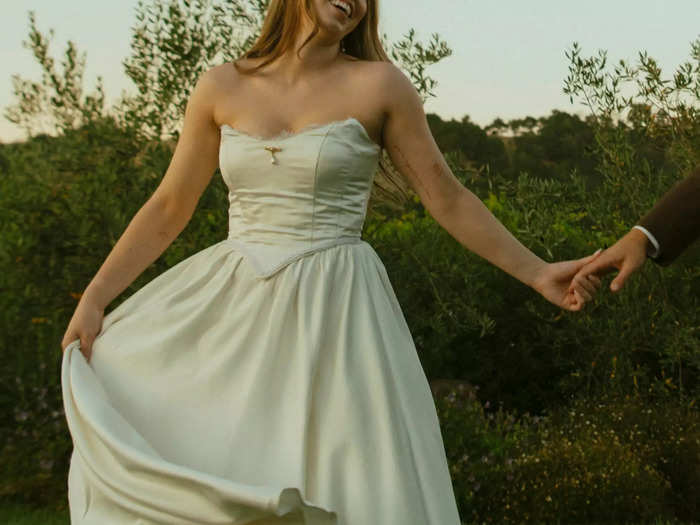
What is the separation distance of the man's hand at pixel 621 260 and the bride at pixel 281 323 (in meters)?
0.03

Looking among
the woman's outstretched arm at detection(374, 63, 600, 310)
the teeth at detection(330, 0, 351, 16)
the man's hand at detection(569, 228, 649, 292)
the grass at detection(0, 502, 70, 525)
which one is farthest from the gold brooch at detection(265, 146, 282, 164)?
the grass at detection(0, 502, 70, 525)

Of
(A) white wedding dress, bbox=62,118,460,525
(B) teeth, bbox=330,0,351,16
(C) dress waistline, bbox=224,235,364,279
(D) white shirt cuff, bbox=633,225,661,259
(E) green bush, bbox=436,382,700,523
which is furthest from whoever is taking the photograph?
(E) green bush, bbox=436,382,700,523

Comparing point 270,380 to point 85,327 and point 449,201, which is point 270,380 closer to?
point 85,327

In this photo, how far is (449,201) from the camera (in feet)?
9.90

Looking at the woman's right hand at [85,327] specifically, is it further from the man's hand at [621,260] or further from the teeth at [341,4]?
the man's hand at [621,260]

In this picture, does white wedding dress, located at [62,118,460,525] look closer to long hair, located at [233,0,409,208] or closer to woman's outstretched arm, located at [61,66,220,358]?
woman's outstretched arm, located at [61,66,220,358]

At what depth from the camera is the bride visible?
2.43 m

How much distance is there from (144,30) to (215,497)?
4.79m

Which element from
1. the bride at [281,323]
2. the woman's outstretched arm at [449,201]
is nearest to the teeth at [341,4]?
the bride at [281,323]

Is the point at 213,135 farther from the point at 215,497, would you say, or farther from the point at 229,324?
the point at 215,497

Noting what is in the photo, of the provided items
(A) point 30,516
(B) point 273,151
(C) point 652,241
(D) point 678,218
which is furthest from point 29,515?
(D) point 678,218

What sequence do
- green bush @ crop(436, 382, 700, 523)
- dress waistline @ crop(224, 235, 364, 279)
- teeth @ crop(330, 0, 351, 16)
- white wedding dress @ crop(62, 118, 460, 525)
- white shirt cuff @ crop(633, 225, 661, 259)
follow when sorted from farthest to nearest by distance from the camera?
green bush @ crop(436, 382, 700, 523) → teeth @ crop(330, 0, 351, 16) → white shirt cuff @ crop(633, 225, 661, 259) → dress waistline @ crop(224, 235, 364, 279) → white wedding dress @ crop(62, 118, 460, 525)

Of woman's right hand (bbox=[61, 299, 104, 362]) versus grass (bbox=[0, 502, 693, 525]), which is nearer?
woman's right hand (bbox=[61, 299, 104, 362])

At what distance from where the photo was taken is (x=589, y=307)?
668 cm
